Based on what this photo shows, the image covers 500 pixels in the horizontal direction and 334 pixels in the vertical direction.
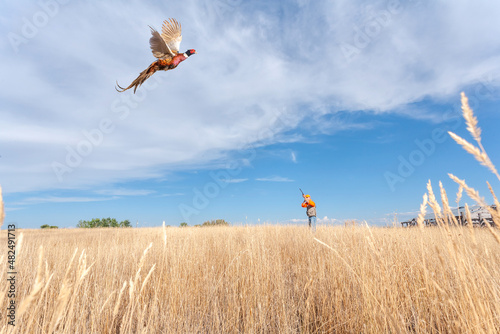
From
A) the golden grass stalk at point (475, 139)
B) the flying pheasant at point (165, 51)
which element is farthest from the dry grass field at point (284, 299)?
the flying pheasant at point (165, 51)

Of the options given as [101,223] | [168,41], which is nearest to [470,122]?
[168,41]

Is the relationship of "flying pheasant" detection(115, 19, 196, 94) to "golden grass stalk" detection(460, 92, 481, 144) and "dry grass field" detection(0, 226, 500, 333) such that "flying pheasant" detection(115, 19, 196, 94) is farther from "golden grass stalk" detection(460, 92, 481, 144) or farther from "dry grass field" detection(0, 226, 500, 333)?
"golden grass stalk" detection(460, 92, 481, 144)

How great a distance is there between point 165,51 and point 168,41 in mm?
842

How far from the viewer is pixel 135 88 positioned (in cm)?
438

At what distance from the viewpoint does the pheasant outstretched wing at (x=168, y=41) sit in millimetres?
4687

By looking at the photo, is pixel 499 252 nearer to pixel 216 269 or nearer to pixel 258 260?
pixel 258 260

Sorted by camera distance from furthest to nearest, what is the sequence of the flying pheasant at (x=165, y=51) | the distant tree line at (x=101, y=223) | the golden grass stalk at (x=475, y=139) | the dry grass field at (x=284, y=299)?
the distant tree line at (x=101, y=223)
the flying pheasant at (x=165, y=51)
the dry grass field at (x=284, y=299)
the golden grass stalk at (x=475, y=139)

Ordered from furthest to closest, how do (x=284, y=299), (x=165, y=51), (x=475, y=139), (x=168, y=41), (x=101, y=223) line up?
(x=101, y=223) < (x=168, y=41) < (x=165, y=51) < (x=284, y=299) < (x=475, y=139)

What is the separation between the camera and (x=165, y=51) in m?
4.72

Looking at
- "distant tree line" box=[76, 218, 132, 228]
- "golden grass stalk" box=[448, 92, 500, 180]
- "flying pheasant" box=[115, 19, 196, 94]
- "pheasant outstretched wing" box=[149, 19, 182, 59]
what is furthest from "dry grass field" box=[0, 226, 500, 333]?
"distant tree line" box=[76, 218, 132, 228]

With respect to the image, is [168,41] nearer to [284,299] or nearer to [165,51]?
[165,51]

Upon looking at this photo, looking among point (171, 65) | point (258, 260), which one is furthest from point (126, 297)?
point (171, 65)

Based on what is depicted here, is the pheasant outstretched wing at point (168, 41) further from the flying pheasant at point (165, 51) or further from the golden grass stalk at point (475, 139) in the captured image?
the golden grass stalk at point (475, 139)

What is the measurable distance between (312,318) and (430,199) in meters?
2.27
